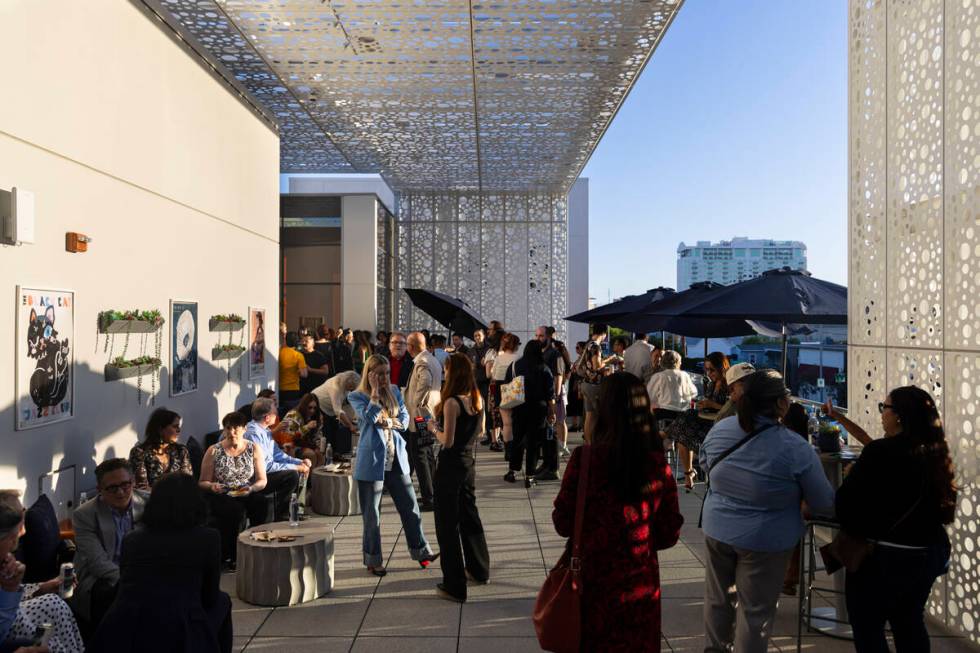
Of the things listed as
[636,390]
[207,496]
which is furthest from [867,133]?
[207,496]

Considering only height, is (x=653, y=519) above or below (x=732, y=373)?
below

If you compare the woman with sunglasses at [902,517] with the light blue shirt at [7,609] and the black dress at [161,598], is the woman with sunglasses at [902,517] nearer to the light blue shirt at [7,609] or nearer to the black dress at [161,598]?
the black dress at [161,598]

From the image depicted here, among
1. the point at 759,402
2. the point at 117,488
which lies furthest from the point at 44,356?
the point at 759,402

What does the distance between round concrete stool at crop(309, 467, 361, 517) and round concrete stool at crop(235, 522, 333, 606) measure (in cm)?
234

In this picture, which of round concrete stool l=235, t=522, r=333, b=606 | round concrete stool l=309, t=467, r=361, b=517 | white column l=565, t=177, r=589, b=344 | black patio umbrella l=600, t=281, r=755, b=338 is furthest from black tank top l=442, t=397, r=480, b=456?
white column l=565, t=177, r=589, b=344

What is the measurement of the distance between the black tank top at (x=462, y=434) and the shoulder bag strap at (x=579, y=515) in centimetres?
225

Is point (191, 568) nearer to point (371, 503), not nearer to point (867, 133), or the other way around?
point (371, 503)

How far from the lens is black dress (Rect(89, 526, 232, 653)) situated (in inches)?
121

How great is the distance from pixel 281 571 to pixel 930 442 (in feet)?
12.4

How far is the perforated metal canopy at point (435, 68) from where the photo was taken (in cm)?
957

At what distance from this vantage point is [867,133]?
5.90 meters

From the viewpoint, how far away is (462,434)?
5.27 m

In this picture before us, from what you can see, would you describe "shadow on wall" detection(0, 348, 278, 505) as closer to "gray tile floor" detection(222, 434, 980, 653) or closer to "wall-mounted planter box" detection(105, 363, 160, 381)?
"wall-mounted planter box" detection(105, 363, 160, 381)

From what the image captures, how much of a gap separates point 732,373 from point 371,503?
264cm
